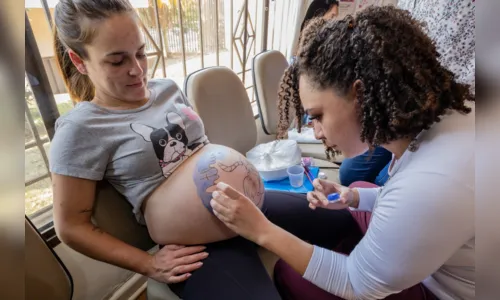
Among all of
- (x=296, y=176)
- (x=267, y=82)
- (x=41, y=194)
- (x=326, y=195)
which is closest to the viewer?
(x=326, y=195)

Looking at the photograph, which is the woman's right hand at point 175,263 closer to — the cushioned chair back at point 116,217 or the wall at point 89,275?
the cushioned chair back at point 116,217

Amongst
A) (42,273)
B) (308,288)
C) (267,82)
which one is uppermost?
(267,82)

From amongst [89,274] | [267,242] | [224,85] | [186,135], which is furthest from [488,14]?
[89,274]

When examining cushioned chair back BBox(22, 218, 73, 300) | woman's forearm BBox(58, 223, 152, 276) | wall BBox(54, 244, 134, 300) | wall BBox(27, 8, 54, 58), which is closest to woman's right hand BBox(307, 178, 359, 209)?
woman's forearm BBox(58, 223, 152, 276)

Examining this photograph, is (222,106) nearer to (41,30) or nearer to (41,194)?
(41,30)

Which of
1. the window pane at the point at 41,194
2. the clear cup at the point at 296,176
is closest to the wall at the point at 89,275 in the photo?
the window pane at the point at 41,194

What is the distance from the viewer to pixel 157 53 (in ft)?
5.13

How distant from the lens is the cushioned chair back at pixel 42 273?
25.0 inches

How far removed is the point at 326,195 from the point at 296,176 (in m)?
0.37

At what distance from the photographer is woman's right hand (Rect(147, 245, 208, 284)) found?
769 millimetres

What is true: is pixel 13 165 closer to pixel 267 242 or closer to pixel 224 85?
pixel 267 242

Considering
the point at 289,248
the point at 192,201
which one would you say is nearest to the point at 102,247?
the point at 192,201

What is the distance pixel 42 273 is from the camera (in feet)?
2.23

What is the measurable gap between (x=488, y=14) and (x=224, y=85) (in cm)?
132
